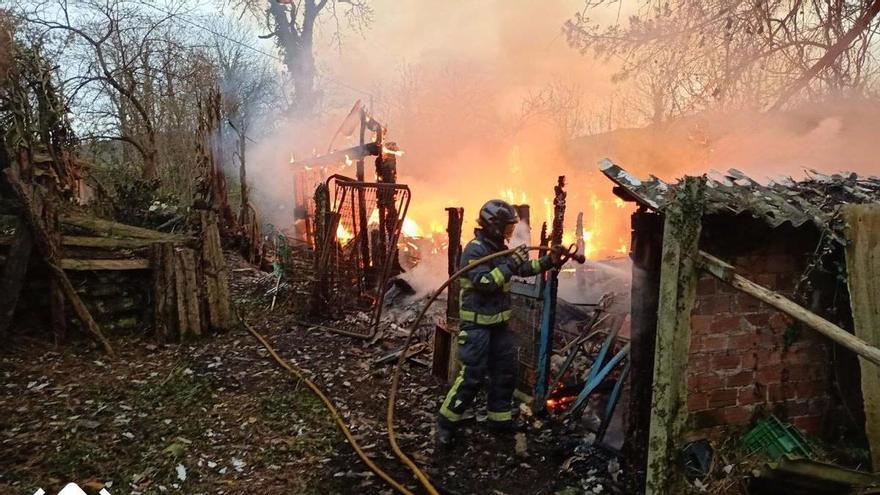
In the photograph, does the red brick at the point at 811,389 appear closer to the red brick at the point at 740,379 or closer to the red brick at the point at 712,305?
the red brick at the point at 740,379

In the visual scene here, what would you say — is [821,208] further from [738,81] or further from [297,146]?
[297,146]

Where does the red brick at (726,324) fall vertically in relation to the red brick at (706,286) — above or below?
below

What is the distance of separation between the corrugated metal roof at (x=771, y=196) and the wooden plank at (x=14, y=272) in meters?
6.72

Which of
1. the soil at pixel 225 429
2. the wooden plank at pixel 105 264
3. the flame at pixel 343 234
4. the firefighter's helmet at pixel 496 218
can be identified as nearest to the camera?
the soil at pixel 225 429

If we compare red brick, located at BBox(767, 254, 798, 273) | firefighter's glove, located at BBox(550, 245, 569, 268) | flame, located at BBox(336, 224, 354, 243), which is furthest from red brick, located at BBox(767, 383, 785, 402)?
flame, located at BBox(336, 224, 354, 243)

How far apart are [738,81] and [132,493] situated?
910 centimetres

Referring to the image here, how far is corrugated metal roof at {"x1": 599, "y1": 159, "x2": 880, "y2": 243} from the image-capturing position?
3.22 m

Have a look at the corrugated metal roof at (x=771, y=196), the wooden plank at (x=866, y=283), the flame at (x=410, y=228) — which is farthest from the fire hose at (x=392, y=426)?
the flame at (x=410, y=228)

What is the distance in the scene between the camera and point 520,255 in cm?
464

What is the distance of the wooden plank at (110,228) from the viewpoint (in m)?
7.00

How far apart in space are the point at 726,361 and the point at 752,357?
0.23 meters

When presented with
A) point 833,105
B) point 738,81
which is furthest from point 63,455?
point 833,105

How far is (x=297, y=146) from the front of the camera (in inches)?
1006

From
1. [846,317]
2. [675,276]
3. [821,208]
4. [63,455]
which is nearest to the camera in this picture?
[675,276]
